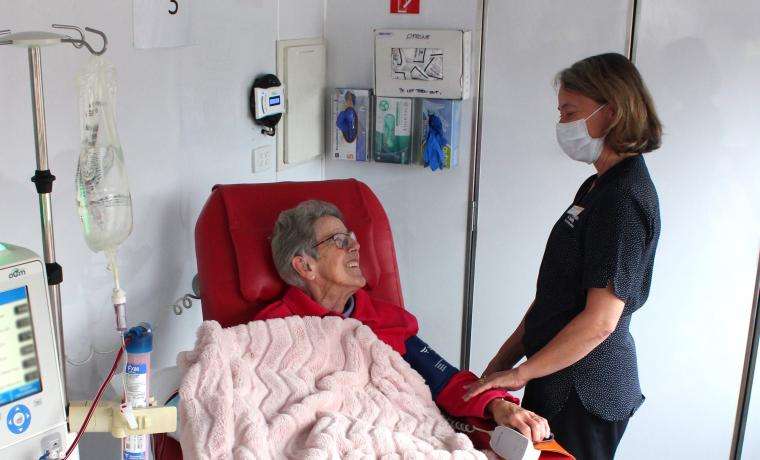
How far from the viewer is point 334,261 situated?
84.1 inches

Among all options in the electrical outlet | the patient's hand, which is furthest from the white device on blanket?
the electrical outlet

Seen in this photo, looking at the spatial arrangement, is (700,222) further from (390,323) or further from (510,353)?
(390,323)

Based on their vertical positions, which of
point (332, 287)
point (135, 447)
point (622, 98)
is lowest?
point (135, 447)

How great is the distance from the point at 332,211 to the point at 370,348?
1.37 feet

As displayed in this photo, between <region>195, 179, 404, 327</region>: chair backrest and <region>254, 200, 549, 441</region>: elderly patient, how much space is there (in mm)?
61

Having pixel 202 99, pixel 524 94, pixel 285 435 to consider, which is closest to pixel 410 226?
pixel 524 94

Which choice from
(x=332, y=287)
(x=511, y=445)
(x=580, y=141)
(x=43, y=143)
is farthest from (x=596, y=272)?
(x=43, y=143)

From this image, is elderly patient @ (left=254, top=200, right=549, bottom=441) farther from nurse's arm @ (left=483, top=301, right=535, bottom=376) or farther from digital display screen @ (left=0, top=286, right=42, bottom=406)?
digital display screen @ (left=0, top=286, right=42, bottom=406)

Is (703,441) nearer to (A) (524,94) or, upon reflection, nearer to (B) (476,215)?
(B) (476,215)

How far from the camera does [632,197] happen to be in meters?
1.85

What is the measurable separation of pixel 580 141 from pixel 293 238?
78 cm

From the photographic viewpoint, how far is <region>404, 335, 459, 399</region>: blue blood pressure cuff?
2.06 metres

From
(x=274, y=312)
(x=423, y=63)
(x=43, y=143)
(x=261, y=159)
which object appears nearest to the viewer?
(x=43, y=143)

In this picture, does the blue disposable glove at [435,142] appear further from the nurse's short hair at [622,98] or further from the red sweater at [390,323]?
the nurse's short hair at [622,98]
